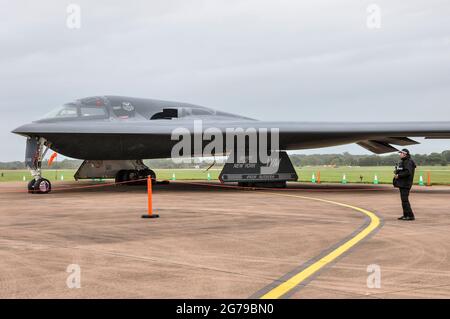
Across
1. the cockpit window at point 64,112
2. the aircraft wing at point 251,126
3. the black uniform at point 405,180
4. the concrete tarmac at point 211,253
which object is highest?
the cockpit window at point 64,112

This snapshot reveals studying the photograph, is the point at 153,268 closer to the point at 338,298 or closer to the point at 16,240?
the point at 338,298

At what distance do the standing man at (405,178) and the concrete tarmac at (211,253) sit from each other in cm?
32

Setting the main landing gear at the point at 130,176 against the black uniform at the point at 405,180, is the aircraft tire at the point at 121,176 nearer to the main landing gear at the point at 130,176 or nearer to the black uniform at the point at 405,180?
the main landing gear at the point at 130,176

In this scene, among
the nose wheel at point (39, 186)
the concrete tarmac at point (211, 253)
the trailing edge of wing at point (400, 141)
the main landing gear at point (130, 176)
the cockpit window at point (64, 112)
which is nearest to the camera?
the concrete tarmac at point (211, 253)

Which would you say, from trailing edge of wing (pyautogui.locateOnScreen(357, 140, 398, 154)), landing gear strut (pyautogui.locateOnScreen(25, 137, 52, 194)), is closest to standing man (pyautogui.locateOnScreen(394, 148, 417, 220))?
trailing edge of wing (pyautogui.locateOnScreen(357, 140, 398, 154))

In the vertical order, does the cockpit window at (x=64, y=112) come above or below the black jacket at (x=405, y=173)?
above

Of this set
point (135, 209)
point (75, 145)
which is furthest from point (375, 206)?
point (75, 145)

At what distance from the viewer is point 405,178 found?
422 inches

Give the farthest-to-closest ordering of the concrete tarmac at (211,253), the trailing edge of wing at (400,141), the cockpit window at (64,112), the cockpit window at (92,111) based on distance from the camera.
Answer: the trailing edge of wing at (400,141) < the cockpit window at (92,111) < the cockpit window at (64,112) < the concrete tarmac at (211,253)

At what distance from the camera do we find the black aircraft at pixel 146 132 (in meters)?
18.5

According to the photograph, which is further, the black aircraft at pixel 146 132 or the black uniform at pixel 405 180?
the black aircraft at pixel 146 132

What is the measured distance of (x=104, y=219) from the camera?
35.1ft

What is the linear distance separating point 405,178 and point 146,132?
10711mm

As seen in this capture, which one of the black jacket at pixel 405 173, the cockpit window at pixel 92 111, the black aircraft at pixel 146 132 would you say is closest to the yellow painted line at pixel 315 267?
the black jacket at pixel 405 173
